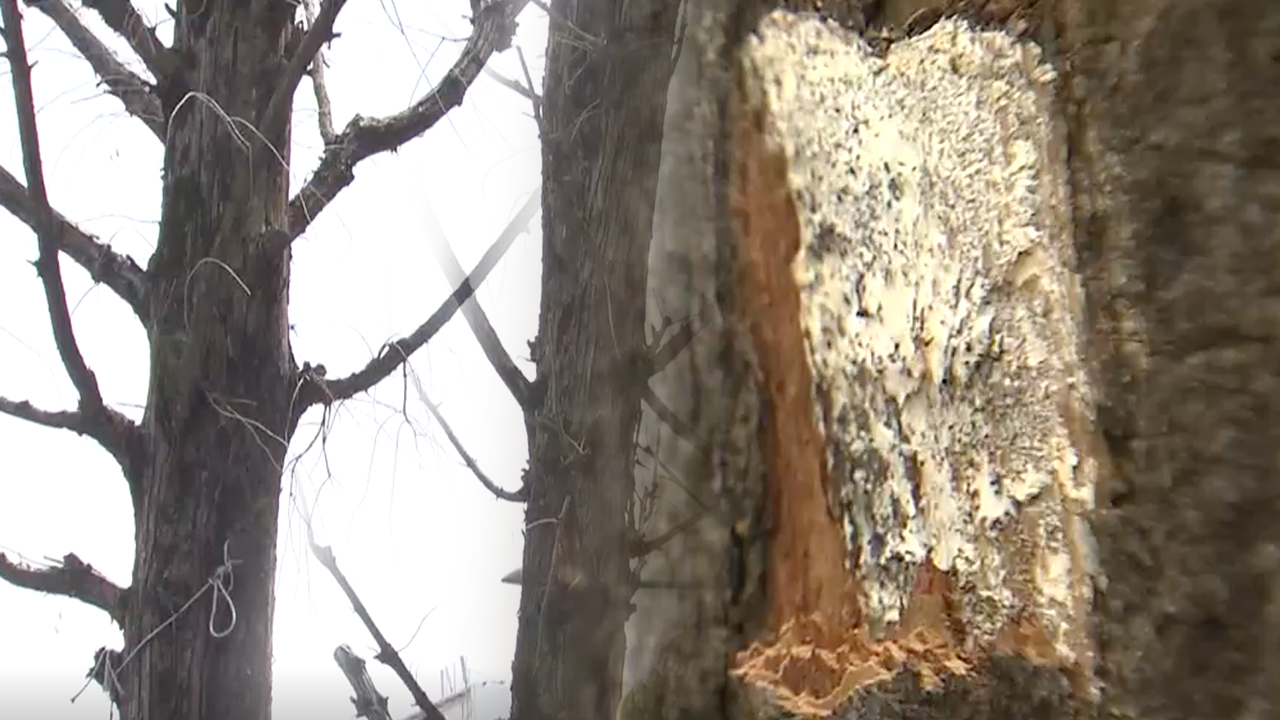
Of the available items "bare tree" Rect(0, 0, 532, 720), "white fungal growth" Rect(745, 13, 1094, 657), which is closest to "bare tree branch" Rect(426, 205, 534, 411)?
"bare tree" Rect(0, 0, 532, 720)

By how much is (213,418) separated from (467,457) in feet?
0.43

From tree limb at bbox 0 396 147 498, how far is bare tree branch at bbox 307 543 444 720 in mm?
92

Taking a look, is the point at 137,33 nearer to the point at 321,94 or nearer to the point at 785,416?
the point at 321,94

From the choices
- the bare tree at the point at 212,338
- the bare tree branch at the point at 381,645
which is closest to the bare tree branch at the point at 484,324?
the bare tree at the point at 212,338

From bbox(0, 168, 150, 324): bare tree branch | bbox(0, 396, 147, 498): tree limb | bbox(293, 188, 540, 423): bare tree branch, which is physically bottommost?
bbox(0, 396, 147, 498): tree limb

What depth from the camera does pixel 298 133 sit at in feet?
1.91

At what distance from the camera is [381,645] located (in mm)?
513

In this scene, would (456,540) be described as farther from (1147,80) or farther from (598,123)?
(1147,80)

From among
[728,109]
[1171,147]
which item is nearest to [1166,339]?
[1171,147]

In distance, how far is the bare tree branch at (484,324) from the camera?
0.47 m

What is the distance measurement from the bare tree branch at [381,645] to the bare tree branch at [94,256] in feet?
0.50

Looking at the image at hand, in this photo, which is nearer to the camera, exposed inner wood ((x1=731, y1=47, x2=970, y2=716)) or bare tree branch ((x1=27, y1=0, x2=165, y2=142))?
exposed inner wood ((x1=731, y1=47, x2=970, y2=716))

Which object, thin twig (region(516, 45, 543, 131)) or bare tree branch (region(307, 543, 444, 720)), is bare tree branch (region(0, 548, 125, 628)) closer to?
bare tree branch (region(307, 543, 444, 720))

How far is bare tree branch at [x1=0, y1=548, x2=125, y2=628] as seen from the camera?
54 cm
